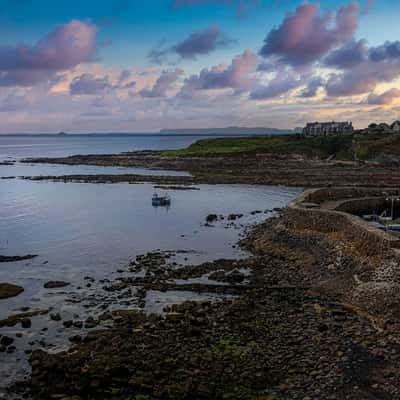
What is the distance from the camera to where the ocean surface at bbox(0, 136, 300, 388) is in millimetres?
21520

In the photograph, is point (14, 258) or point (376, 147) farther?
point (376, 147)

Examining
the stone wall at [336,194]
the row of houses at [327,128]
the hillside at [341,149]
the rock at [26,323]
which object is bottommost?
the rock at [26,323]

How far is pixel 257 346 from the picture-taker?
1633 cm

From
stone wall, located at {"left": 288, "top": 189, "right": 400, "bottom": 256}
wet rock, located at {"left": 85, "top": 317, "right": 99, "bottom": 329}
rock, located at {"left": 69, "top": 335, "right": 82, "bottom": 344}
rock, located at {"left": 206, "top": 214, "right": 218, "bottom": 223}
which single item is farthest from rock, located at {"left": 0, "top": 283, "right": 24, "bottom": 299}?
rock, located at {"left": 206, "top": 214, "right": 218, "bottom": 223}

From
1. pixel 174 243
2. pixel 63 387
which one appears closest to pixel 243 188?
pixel 174 243

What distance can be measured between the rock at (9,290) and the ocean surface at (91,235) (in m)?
0.48

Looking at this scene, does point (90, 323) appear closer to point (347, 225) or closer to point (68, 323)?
point (68, 323)

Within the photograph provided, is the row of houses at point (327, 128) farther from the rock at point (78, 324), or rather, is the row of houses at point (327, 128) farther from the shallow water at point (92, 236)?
the rock at point (78, 324)

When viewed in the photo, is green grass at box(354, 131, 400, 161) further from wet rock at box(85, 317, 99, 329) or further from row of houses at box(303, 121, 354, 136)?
wet rock at box(85, 317, 99, 329)

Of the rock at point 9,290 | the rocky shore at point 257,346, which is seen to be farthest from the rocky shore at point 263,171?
the rock at point 9,290

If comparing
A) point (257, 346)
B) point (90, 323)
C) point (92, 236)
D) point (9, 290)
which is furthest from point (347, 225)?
point (92, 236)

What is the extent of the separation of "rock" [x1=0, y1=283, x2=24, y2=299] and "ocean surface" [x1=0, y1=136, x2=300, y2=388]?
0.48 m

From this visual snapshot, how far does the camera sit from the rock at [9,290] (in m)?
23.3

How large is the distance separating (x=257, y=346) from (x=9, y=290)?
13753mm
